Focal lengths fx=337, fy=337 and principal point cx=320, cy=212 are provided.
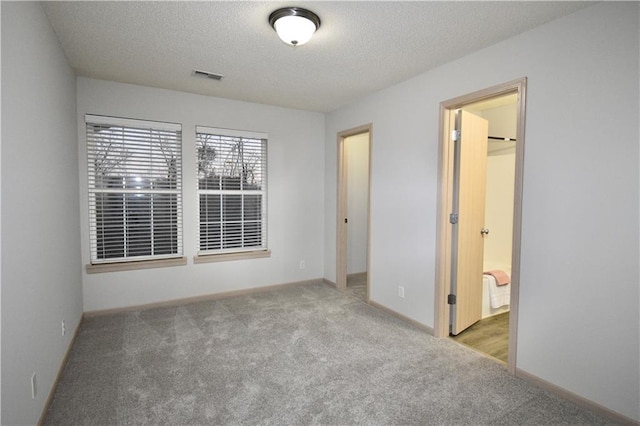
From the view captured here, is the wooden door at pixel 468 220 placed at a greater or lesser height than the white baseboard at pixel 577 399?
greater

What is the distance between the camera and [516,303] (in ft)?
8.16

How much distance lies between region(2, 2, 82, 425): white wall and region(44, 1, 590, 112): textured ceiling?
348 mm

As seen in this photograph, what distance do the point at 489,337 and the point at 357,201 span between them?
9.42 feet

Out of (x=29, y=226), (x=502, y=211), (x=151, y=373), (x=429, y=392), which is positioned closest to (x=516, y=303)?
(x=429, y=392)

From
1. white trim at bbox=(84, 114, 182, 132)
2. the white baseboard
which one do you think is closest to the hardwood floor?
the white baseboard

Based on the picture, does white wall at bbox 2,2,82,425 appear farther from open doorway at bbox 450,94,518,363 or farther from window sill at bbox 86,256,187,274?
open doorway at bbox 450,94,518,363

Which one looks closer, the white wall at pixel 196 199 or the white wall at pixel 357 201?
the white wall at pixel 196 199

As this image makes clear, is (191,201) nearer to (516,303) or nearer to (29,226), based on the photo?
(29,226)

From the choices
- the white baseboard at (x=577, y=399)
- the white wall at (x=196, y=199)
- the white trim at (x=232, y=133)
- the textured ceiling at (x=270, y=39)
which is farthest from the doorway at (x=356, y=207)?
the white baseboard at (x=577, y=399)

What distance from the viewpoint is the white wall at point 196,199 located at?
11.6 ft

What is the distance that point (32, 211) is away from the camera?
188 cm

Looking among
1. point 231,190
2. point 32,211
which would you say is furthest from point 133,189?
point 32,211

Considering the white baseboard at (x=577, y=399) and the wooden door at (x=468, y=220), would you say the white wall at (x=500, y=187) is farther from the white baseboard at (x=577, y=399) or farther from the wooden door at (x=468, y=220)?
the white baseboard at (x=577, y=399)

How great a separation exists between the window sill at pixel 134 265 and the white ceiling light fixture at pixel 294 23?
2.82 metres
